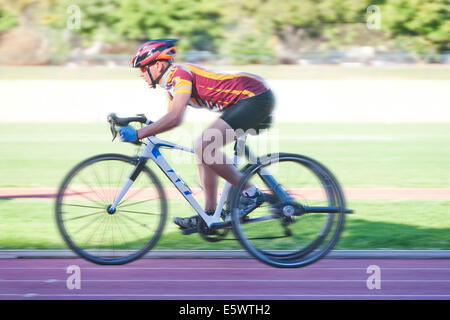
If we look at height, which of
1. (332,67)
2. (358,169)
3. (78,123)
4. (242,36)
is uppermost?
(242,36)

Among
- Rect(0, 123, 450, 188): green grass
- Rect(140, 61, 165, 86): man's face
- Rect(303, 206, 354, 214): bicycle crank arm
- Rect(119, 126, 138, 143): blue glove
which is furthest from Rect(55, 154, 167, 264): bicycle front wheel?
Rect(303, 206, 354, 214): bicycle crank arm

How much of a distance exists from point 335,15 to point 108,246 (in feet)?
102

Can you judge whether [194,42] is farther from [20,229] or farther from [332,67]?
[20,229]

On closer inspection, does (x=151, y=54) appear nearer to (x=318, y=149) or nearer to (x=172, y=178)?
(x=172, y=178)

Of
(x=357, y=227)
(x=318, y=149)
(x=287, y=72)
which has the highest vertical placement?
(x=287, y=72)

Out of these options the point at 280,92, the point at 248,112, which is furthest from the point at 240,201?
the point at 280,92

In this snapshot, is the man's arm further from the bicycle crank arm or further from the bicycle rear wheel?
the bicycle crank arm

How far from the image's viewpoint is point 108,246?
17.5 feet

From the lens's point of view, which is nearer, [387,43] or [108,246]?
[108,246]

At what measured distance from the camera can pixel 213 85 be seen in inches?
191

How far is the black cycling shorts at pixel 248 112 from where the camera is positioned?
4844 mm

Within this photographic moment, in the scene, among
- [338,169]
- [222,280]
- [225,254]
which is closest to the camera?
[222,280]

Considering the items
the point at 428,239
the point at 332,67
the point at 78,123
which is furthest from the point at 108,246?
the point at 332,67

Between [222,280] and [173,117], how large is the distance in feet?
3.81
